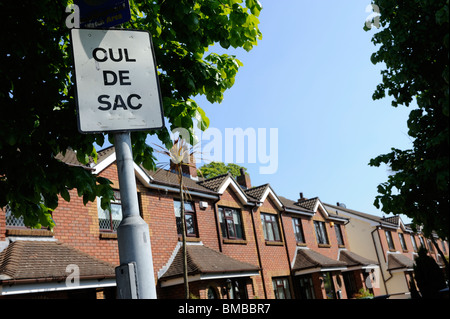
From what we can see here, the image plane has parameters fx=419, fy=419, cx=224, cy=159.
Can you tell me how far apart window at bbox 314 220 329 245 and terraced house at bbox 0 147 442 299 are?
0.08 metres

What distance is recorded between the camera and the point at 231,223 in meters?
21.7

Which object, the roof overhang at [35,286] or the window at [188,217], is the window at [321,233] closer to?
the window at [188,217]

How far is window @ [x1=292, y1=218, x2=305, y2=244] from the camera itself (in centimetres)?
2727

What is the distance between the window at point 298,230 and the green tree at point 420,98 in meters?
17.4

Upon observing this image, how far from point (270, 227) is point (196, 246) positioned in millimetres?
7327

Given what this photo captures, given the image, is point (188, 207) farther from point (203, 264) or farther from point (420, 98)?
point (420, 98)

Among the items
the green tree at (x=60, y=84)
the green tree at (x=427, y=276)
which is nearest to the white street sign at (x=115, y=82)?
the green tree at (x=60, y=84)

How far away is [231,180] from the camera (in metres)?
22.3

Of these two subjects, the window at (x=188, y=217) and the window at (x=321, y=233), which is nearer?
the window at (x=188, y=217)

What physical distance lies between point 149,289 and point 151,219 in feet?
49.1

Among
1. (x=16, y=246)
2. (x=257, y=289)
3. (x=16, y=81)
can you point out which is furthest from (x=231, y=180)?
(x=16, y=81)

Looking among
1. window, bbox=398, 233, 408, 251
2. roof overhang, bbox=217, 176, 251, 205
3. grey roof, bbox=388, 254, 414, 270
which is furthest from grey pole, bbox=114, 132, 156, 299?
window, bbox=398, 233, 408, 251

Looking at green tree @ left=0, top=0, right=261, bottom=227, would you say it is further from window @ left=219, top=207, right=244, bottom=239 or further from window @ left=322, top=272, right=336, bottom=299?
window @ left=322, top=272, right=336, bottom=299

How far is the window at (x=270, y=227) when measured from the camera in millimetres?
24328
